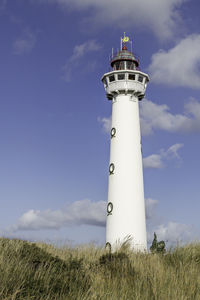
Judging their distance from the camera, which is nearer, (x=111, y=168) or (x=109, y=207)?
(x=109, y=207)

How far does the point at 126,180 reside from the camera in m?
25.7

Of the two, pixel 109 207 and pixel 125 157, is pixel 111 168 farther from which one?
pixel 109 207

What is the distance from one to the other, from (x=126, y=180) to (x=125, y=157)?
1804mm

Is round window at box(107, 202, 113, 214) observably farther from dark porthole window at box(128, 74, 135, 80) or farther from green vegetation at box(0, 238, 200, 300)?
green vegetation at box(0, 238, 200, 300)

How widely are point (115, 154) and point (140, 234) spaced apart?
6.35m

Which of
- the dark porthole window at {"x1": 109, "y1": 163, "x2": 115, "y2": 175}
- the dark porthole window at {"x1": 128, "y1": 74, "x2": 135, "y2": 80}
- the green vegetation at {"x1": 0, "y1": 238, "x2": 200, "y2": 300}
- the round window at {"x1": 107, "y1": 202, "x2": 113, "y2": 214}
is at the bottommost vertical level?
the green vegetation at {"x1": 0, "y1": 238, "x2": 200, "y2": 300}

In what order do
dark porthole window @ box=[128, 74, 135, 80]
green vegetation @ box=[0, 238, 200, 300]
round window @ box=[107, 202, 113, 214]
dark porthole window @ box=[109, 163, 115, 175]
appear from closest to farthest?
green vegetation @ box=[0, 238, 200, 300], round window @ box=[107, 202, 113, 214], dark porthole window @ box=[109, 163, 115, 175], dark porthole window @ box=[128, 74, 135, 80]

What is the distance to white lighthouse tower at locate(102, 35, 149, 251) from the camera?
82.1 feet

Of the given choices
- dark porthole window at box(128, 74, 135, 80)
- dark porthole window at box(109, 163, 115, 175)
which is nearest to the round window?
dark porthole window at box(109, 163, 115, 175)

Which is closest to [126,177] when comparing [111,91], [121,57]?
[111,91]

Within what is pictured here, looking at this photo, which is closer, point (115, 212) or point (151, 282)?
point (151, 282)

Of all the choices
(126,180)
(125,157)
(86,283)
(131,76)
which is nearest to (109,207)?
(126,180)

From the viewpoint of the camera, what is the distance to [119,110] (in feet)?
90.7

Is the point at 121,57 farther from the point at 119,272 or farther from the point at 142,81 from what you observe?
the point at 119,272
